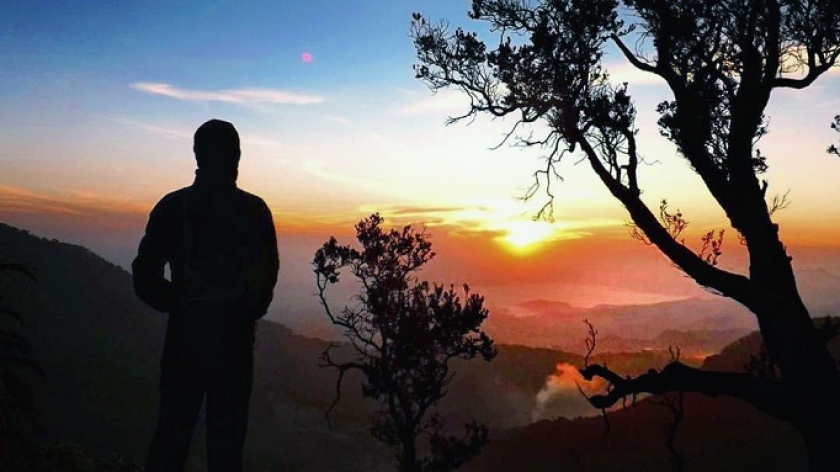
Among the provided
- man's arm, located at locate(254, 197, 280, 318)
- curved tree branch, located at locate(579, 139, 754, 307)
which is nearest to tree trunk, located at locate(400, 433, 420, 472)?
curved tree branch, located at locate(579, 139, 754, 307)

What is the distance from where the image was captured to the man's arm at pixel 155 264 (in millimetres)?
6461

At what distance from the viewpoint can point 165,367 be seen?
6.44 metres

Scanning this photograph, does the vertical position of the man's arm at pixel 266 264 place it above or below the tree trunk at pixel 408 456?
above

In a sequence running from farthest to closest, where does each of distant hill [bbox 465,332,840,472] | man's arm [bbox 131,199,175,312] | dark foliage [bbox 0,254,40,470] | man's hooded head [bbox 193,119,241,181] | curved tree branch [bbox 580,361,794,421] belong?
distant hill [bbox 465,332,840,472] → curved tree branch [bbox 580,361,794,421] → dark foliage [bbox 0,254,40,470] → man's hooded head [bbox 193,119,241,181] → man's arm [bbox 131,199,175,312]

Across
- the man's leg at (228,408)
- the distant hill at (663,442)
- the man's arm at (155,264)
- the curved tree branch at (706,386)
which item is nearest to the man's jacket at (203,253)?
the man's arm at (155,264)

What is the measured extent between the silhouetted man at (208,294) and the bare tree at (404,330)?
18.7 m

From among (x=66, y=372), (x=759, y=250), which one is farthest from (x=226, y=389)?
(x=66, y=372)

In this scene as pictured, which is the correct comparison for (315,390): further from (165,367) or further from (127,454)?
(165,367)

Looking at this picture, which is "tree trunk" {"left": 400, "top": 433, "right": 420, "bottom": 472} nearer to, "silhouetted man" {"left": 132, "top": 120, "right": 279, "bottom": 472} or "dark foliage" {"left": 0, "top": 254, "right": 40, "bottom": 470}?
"dark foliage" {"left": 0, "top": 254, "right": 40, "bottom": 470}

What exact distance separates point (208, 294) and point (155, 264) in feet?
2.30

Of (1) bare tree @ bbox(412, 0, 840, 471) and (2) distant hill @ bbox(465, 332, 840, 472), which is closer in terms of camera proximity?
(1) bare tree @ bbox(412, 0, 840, 471)

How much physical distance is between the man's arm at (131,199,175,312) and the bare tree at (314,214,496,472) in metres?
18.9

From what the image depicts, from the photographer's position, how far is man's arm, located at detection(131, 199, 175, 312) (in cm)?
646

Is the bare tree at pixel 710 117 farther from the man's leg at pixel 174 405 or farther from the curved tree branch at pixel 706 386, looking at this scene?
the man's leg at pixel 174 405
